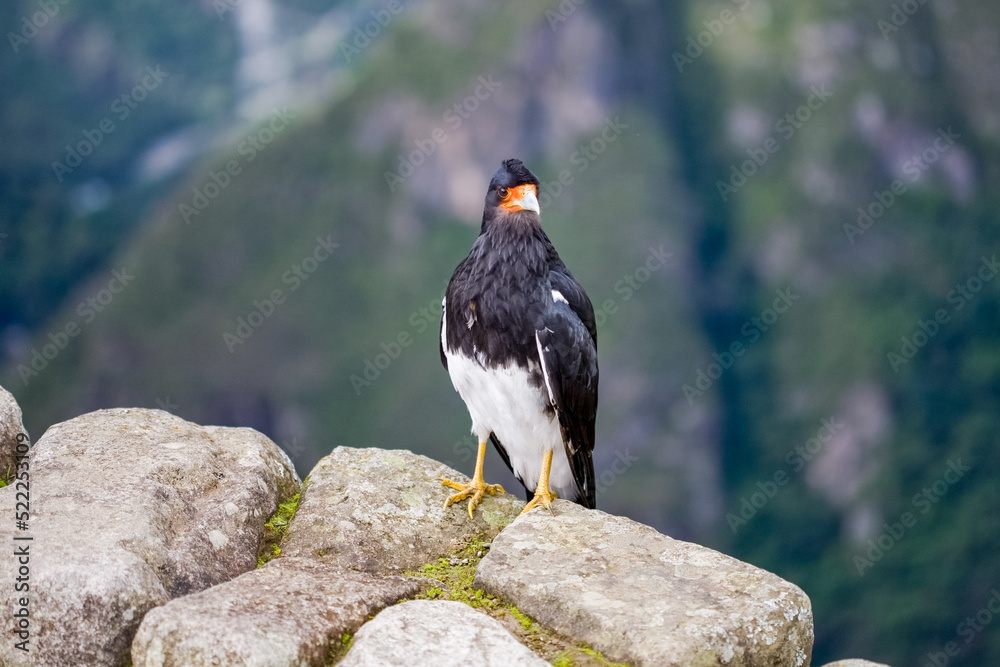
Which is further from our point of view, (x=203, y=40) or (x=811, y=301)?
(x=811, y=301)

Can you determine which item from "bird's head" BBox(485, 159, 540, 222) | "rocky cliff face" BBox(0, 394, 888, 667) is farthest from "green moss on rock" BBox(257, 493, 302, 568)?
"bird's head" BBox(485, 159, 540, 222)

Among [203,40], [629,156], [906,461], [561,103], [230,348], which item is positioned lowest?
[906,461]

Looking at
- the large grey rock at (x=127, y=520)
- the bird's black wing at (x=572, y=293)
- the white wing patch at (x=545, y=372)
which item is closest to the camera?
the large grey rock at (x=127, y=520)

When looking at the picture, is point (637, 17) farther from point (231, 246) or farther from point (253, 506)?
point (253, 506)

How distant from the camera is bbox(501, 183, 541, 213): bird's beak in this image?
5.08 m

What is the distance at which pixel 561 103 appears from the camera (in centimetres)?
2359

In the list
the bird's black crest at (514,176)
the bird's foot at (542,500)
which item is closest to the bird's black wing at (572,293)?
the bird's black crest at (514,176)

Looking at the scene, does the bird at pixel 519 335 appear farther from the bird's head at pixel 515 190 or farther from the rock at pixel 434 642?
the rock at pixel 434 642

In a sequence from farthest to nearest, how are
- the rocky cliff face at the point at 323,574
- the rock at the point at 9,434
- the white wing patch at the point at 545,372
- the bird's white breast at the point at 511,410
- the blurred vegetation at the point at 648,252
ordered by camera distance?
the blurred vegetation at the point at 648,252 < the bird's white breast at the point at 511,410 < the white wing patch at the point at 545,372 < the rock at the point at 9,434 < the rocky cliff face at the point at 323,574

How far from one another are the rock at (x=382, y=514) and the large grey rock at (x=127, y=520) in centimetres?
26

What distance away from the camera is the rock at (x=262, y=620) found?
338cm

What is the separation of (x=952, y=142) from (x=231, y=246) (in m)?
19.6

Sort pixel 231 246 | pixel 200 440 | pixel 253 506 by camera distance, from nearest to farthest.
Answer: pixel 253 506, pixel 200 440, pixel 231 246

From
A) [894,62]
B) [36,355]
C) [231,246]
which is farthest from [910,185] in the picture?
[36,355]
